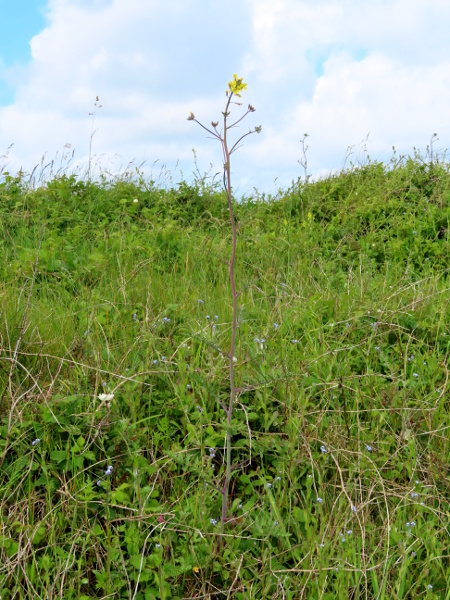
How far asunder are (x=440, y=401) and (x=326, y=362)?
641 millimetres

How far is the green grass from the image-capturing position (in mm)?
2227

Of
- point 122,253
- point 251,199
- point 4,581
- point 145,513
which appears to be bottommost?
point 4,581

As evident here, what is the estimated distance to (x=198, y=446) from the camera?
Answer: 103 inches

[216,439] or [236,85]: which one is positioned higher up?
[236,85]

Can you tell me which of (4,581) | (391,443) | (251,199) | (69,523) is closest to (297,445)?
(391,443)

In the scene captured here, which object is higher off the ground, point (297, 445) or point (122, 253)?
point (122, 253)

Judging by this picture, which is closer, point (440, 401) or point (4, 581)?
point (4, 581)

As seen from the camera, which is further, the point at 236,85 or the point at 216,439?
the point at 216,439

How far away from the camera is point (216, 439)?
2.67 metres

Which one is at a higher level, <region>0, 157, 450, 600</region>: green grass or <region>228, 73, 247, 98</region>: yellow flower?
<region>228, 73, 247, 98</region>: yellow flower

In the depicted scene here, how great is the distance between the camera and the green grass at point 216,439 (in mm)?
2227

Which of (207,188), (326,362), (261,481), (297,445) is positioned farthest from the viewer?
(207,188)

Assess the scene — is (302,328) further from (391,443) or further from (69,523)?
(69,523)

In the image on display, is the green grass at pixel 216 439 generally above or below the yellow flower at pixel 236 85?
below
